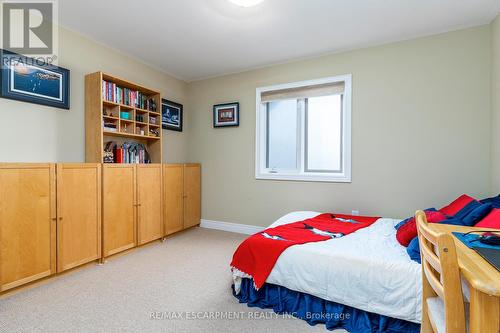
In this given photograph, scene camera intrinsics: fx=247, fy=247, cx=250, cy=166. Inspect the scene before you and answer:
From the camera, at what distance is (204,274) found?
2.53 meters

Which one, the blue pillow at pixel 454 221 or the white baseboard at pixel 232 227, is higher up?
the blue pillow at pixel 454 221

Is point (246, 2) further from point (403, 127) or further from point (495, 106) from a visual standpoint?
point (495, 106)

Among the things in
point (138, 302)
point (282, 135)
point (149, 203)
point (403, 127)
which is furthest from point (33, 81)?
point (403, 127)

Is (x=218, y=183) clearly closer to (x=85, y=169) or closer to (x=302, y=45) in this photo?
(x=85, y=169)

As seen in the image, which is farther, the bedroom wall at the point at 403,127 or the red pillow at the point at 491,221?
the bedroom wall at the point at 403,127

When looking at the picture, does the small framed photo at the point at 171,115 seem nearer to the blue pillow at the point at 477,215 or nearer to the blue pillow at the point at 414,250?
the blue pillow at the point at 414,250

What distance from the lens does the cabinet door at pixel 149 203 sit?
10.6 ft

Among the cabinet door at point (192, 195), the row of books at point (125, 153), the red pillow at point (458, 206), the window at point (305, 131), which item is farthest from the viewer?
the cabinet door at point (192, 195)

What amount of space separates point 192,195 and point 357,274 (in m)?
3.02

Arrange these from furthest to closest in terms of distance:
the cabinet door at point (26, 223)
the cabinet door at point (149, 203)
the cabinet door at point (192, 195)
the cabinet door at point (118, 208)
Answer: the cabinet door at point (192, 195) → the cabinet door at point (149, 203) → the cabinet door at point (118, 208) → the cabinet door at point (26, 223)

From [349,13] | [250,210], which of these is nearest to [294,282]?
[250,210]

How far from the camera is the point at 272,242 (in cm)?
205

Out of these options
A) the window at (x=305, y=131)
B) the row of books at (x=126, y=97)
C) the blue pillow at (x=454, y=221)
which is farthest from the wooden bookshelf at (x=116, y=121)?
the blue pillow at (x=454, y=221)

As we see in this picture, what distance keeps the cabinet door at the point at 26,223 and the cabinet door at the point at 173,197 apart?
1.44 m
